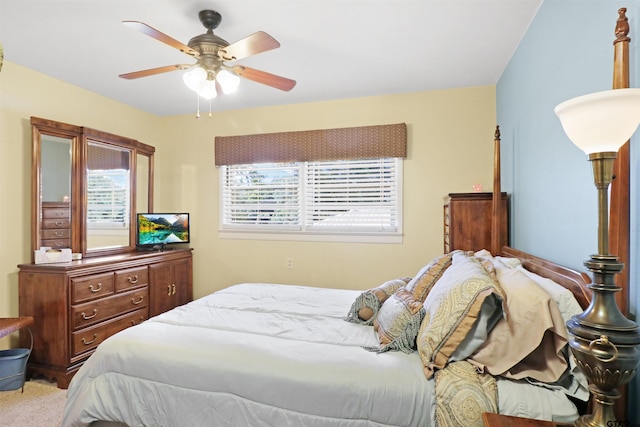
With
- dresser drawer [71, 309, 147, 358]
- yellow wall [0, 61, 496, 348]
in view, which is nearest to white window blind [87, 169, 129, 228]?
yellow wall [0, 61, 496, 348]

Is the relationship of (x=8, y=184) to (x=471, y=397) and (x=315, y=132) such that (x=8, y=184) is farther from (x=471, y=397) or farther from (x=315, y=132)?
(x=471, y=397)

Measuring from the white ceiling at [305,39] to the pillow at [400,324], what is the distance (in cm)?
177

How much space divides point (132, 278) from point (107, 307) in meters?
0.35

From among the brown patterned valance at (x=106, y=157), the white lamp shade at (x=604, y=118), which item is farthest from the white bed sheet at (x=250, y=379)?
the brown patterned valance at (x=106, y=157)

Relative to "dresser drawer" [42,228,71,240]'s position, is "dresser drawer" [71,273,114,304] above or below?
below

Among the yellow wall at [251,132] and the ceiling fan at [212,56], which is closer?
the ceiling fan at [212,56]

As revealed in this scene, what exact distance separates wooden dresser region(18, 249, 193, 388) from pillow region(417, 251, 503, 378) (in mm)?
2775

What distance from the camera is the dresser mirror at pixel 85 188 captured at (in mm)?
2982

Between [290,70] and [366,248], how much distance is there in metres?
1.94

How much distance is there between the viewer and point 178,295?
395 centimetres

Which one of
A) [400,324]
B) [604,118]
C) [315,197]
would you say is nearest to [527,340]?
[400,324]

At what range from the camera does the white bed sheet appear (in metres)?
1.38

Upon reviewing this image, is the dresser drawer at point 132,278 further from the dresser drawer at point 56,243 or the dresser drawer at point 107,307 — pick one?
the dresser drawer at point 56,243

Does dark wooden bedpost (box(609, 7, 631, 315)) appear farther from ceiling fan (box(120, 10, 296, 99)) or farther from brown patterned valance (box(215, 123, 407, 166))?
brown patterned valance (box(215, 123, 407, 166))
